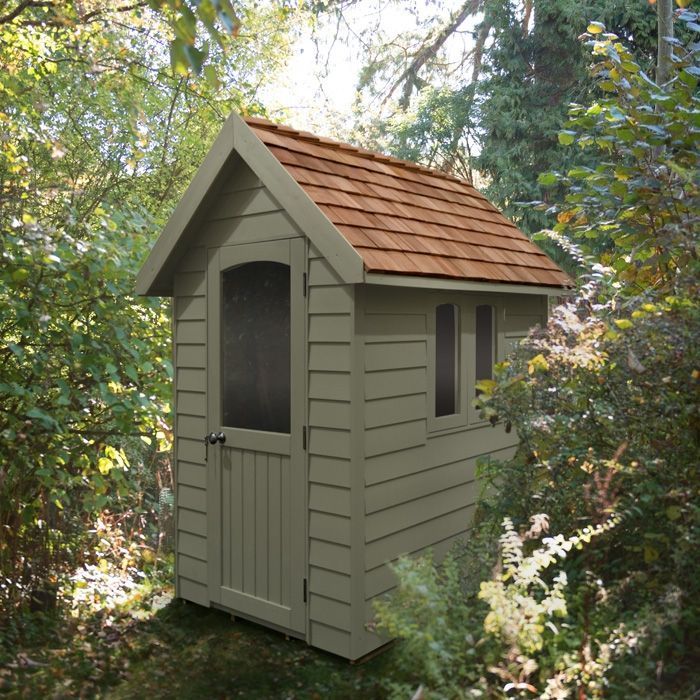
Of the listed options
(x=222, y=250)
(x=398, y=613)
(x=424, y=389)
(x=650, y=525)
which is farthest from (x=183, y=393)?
(x=650, y=525)

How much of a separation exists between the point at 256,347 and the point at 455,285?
147 cm

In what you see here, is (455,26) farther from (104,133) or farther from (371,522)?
(371,522)

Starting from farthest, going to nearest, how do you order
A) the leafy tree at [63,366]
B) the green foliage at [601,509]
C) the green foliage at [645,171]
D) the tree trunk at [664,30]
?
the tree trunk at [664,30]
the leafy tree at [63,366]
the green foliage at [645,171]
the green foliage at [601,509]

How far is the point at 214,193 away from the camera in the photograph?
17.6 feet

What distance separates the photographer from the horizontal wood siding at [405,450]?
15.6 feet

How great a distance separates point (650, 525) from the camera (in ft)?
12.7

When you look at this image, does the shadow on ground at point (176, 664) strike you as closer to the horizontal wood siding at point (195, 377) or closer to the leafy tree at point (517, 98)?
the horizontal wood siding at point (195, 377)

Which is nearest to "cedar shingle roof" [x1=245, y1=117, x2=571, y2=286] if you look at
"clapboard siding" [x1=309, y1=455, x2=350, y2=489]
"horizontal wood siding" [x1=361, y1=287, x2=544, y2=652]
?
"horizontal wood siding" [x1=361, y1=287, x2=544, y2=652]

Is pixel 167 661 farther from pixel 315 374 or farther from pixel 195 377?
pixel 315 374

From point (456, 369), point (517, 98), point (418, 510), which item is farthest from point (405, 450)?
point (517, 98)

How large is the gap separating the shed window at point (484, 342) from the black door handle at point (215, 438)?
2.14 meters

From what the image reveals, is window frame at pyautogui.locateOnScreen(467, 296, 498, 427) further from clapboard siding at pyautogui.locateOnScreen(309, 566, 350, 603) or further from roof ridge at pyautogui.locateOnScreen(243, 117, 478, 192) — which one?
clapboard siding at pyautogui.locateOnScreen(309, 566, 350, 603)

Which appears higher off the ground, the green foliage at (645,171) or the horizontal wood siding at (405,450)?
the green foliage at (645,171)

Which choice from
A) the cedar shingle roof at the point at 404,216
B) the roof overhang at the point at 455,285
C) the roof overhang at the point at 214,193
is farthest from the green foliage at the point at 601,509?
the roof overhang at the point at 214,193
